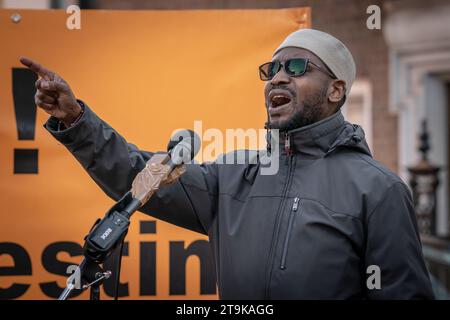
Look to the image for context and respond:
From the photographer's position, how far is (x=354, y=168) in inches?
86.7

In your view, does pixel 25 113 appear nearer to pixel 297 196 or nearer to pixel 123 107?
pixel 123 107

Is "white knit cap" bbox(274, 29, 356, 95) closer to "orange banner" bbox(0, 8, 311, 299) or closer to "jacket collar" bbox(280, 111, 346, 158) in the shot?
"jacket collar" bbox(280, 111, 346, 158)

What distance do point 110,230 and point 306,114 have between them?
0.78 metres

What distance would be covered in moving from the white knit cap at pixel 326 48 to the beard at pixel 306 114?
10cm

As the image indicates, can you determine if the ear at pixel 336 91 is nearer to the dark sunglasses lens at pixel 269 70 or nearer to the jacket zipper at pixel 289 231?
the dark sunglasses lens at pixel 269 70

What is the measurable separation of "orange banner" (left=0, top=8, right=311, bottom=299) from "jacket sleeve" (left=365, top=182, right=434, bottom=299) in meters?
0.92

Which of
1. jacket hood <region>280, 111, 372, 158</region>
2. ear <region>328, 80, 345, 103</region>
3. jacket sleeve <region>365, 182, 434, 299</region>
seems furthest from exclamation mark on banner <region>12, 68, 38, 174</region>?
jacket sleeve <region>365, 182, 434, 299</region>

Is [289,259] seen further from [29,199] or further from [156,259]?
[29,199]

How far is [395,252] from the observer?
2.07 m

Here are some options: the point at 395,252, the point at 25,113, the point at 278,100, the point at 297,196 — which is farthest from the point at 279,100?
the point at 25,113

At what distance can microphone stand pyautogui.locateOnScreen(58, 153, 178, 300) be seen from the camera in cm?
185


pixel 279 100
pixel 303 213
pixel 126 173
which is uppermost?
pixel 279 100

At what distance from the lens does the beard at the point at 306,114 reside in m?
2.29

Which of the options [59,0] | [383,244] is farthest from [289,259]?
[59,0]
